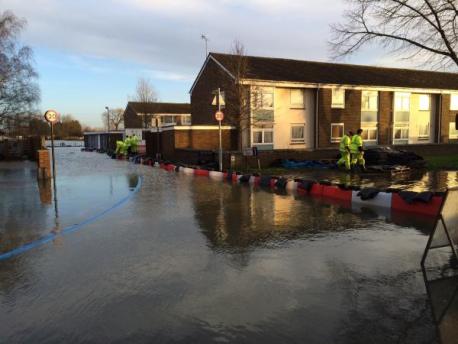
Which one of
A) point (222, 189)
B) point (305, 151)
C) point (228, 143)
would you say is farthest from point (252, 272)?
point (228, 143)

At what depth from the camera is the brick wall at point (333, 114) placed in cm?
3003

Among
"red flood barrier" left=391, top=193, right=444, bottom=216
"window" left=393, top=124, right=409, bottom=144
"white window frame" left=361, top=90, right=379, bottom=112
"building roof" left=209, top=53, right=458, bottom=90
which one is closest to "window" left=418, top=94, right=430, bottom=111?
"building roof" left=209, top=53, right=458, bottom=90

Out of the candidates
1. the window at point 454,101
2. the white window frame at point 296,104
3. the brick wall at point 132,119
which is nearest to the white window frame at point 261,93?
the white window frame at point 296,104

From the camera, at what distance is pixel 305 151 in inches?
966

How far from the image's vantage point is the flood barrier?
9.35 metres

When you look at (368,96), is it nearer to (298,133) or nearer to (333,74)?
(333,74)

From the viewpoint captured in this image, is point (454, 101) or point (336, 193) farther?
point (454, 101)

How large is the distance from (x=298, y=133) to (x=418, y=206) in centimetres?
2127

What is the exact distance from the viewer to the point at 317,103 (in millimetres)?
29844

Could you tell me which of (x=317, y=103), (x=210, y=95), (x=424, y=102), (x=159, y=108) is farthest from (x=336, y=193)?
(x=159, y=108)

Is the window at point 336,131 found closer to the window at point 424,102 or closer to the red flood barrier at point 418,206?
the window at point 424,102

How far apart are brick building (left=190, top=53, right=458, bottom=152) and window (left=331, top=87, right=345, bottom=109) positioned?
0.24 feet

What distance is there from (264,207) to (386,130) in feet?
83.3

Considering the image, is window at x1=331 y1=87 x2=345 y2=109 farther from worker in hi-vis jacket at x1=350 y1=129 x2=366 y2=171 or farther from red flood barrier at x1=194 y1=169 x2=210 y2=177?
red flood barrier at x1=194 y1=169 x2=210 y2=177
